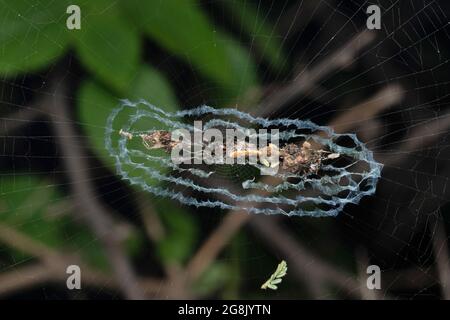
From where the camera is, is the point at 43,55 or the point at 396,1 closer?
the point at 43,55

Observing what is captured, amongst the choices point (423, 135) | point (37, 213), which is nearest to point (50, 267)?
point (37, 213)

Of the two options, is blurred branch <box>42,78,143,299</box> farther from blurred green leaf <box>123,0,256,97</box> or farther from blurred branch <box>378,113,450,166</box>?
blurred branch <box>378,113,450,166</box>

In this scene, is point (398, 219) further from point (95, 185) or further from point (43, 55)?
point (43, 55)

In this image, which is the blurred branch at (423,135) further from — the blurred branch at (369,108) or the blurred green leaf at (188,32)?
the blurred green leaf at (188,32)

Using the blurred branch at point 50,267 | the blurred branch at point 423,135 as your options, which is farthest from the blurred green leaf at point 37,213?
the blurred branch at point 423,135

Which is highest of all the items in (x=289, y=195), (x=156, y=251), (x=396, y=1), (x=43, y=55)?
(x=396, y=1)

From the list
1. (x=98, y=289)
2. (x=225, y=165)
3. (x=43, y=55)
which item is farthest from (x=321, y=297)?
(x=43, y=55)
